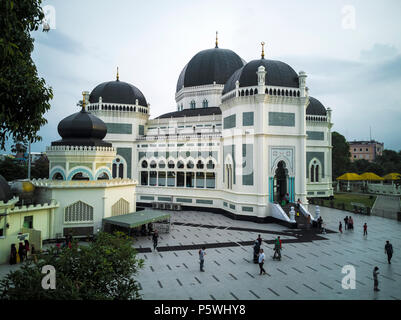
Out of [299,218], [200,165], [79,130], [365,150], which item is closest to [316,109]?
[200,165]

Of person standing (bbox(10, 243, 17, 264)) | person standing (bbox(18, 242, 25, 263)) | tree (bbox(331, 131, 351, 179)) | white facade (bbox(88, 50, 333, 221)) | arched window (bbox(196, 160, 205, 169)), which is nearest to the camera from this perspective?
person standing (bbox(10, 243, 17, 264))

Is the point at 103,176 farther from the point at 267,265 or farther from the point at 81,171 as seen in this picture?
the point at 267,265

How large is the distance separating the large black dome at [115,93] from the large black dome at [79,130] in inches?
537

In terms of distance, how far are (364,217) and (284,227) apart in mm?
11520

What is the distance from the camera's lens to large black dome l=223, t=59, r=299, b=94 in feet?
90.8

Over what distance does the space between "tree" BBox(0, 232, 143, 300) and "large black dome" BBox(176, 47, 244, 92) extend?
117 ft

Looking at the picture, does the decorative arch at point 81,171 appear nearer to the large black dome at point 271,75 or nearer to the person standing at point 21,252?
the person standing at point 21,252

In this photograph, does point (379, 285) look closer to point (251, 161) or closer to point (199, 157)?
point (251, 161)

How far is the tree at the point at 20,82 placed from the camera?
9.42 m

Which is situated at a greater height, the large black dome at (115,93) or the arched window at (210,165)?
the large black dome at (115,93)

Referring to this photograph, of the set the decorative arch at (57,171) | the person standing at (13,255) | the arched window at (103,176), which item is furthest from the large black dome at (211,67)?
the person standing at (13,255)

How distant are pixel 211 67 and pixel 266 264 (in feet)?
109

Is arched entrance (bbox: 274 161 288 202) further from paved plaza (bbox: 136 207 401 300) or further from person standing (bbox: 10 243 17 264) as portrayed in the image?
person standing (bbox: 10 243 17 264)

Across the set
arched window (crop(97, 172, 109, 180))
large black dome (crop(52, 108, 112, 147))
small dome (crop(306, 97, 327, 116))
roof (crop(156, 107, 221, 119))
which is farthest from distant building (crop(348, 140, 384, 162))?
large black dome (crop(52, 108, 112, 147))
